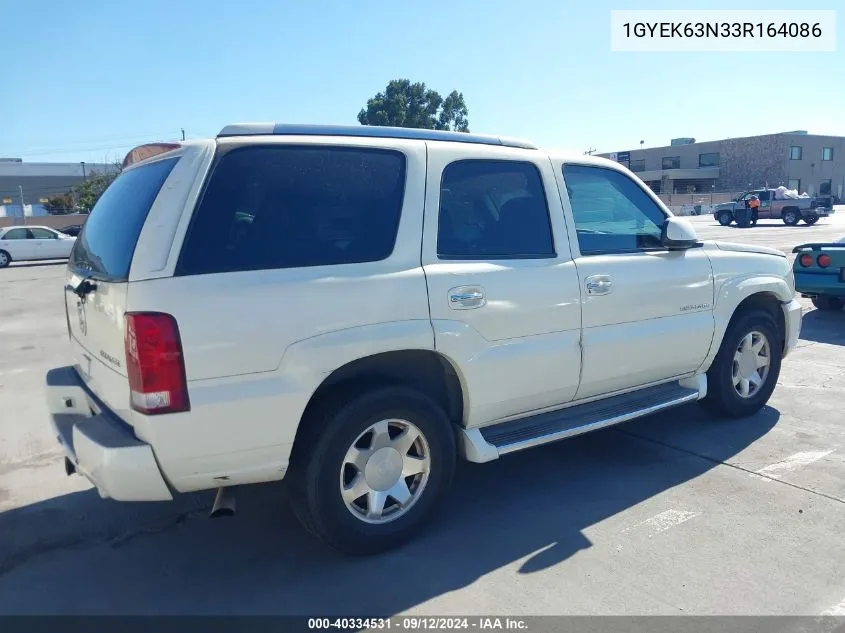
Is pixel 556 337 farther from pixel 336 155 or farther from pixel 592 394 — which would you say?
pixel 336 155

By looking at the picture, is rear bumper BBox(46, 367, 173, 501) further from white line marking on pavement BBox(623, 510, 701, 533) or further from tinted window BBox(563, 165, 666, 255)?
tinted window BBox(563, 165, 666, 255)

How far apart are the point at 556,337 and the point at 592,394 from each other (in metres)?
0.61

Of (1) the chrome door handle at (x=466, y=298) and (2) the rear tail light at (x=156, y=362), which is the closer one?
(2) the rear tail light at (x=156, y=362)

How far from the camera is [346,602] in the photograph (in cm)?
306

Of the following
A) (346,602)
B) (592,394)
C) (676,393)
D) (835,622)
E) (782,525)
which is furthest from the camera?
(676,393)

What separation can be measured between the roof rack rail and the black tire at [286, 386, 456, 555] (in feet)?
4.27

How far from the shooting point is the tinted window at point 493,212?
12.0ft

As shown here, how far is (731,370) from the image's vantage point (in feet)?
16.8

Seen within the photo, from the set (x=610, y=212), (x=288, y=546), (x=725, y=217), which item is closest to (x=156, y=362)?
(x=288, y=546)

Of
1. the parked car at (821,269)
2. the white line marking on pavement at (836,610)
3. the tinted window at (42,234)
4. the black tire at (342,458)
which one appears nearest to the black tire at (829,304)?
the parked car at (821,269)

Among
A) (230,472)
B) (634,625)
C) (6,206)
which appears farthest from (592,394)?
(6,206)

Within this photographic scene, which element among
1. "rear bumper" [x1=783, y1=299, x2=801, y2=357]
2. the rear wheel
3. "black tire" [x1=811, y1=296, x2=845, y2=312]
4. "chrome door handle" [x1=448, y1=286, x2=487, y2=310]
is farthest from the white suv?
the rear wheel

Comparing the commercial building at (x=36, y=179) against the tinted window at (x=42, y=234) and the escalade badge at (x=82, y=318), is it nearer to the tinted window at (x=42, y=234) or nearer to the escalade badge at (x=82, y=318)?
the tinted window at (x=42, y=234)

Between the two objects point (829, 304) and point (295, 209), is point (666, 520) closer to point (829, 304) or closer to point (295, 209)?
point (295, 209)
